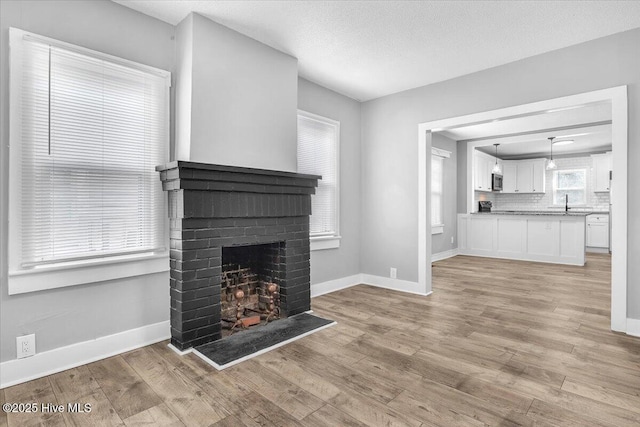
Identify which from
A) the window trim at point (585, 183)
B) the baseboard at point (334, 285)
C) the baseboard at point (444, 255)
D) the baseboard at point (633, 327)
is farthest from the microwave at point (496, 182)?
the baseboard at point (633, 327)

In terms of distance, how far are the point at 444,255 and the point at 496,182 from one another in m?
2.99

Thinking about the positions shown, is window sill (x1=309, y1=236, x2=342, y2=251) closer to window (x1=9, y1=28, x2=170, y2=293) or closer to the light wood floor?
the light wood floor

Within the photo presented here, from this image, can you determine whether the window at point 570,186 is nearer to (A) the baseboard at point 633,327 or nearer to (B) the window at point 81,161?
(A) the baseboard at point 633,327

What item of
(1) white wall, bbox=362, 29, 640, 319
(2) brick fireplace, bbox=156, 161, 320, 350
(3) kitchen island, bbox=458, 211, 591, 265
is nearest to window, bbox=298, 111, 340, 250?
(1) white wall, bbox=362, 29, 640, 319

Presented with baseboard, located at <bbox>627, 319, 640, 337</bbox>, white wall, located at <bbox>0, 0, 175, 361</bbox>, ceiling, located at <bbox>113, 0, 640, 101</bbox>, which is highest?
ceiling, located at <bbox>113, 0, 640, 101</bbox>

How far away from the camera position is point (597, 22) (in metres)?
2.80

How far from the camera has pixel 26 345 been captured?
216cm

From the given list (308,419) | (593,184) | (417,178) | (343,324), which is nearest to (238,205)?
(343,324)

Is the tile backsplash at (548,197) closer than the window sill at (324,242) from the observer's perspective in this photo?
No

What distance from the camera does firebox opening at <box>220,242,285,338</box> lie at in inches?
124

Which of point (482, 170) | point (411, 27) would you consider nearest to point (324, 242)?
point (411, 27)

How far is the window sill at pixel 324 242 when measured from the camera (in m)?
4.16

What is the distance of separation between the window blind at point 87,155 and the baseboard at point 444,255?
543 cm

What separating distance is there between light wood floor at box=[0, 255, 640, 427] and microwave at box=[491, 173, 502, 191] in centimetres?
558
